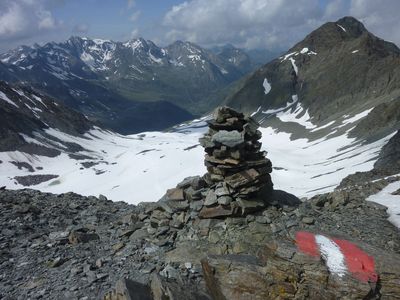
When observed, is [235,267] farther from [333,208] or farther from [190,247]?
[333,208]

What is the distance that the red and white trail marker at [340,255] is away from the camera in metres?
16.0

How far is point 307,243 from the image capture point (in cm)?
1711

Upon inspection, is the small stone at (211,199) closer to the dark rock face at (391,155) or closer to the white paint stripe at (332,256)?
the white paint stripe at (332,256)

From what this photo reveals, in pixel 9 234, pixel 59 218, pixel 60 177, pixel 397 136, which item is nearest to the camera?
pixel 9 234

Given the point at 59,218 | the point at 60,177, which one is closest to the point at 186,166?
the point at 60,177

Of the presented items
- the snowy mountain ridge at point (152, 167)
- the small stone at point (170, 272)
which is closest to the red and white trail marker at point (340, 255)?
the small stone at point (170, 272)

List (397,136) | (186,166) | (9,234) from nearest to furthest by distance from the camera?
1. (9,234)
2. (397,136)
3. (186,166)

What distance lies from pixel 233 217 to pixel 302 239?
157 inches

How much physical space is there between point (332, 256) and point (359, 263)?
3.37ft

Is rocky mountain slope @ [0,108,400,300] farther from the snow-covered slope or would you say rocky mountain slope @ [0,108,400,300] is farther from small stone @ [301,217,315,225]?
the snow-covered slope

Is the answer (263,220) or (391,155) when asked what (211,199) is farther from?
(391,155)

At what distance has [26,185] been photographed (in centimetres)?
14625

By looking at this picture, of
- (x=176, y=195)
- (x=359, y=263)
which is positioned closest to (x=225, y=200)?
(x=176, y=195)

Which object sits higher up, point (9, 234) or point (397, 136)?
point (397, 136)
